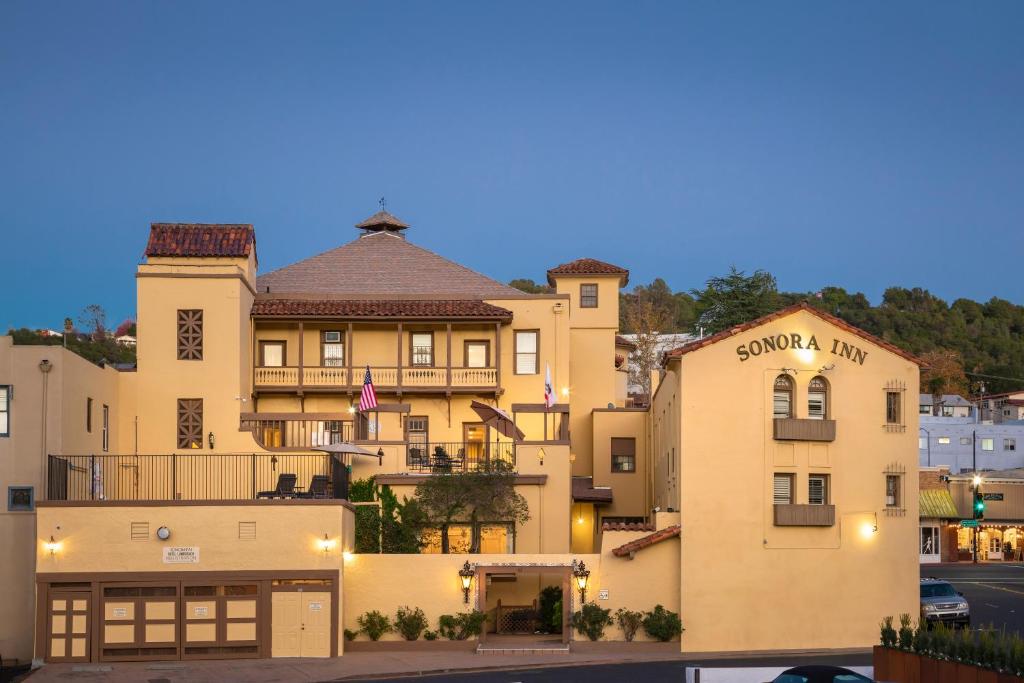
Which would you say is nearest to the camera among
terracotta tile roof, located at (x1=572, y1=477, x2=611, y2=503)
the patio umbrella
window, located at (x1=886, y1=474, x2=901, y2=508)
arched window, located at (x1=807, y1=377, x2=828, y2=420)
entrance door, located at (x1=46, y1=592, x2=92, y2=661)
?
entrance door, located at (x1=46, y1=592, x2=92, y2=661)

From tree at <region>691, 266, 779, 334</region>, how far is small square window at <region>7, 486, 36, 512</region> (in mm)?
53576

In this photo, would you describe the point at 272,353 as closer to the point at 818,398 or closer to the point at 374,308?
the point at 374,308

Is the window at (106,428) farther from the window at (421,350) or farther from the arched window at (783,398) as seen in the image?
the arched window at (783,398)

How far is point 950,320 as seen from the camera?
474 feet

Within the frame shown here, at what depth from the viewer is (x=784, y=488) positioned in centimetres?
4284

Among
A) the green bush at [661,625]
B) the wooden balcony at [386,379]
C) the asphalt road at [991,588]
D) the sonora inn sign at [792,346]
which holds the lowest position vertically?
the asphalt road at [991,588]

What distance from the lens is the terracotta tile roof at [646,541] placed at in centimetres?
4138

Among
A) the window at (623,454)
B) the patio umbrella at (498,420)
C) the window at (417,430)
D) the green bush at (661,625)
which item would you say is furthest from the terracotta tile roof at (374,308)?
the green bush at (661,625)

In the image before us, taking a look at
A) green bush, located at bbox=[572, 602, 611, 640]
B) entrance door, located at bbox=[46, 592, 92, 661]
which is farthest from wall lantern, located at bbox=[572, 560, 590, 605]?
entrance door, located at bbox=[46, 592, 92, 661]

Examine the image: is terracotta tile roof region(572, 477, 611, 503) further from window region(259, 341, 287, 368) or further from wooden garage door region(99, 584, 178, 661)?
wooden garage door region(99, 584, 178, 661)

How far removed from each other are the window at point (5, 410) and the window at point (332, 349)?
15980 millimetres

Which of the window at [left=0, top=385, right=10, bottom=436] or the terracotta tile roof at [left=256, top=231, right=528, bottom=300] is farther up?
the terracotta tile roof at [left=256, top=231, right=528, bottom=300]

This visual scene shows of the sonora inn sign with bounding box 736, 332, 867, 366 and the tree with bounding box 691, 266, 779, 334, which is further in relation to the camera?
the tree with bounding box 691, 266, 779, 334

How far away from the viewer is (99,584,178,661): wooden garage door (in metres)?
37.9
